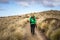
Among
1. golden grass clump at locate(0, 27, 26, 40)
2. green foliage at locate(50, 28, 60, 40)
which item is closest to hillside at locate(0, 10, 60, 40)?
A: golden grass clump at locate(0, 27, 26, 40)

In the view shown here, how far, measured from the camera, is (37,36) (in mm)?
10375

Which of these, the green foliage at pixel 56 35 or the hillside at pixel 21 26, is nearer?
the green foliage at pixel 56 35

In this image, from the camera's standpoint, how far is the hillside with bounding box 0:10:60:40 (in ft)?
34.4

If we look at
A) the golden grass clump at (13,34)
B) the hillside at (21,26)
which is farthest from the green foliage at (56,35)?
the golden grass clump at (13,34)

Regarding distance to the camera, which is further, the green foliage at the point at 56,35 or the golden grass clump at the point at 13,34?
the golden grass clump at the point at 13,34

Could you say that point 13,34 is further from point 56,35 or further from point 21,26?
point 56,35

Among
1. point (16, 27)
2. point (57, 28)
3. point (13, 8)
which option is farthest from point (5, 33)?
point (57, 28)

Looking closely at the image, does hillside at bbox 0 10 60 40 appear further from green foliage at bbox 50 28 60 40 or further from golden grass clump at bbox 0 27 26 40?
green foliage at bbox 50 28 60 40

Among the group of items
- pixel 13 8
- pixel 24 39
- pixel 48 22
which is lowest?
pixel 24 39

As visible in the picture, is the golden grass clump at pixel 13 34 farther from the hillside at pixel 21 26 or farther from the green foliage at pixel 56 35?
the green foliage at pixel 56 35

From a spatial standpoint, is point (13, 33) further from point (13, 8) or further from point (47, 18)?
point (47, 18)

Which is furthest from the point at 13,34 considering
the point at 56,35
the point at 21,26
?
the point at 56,35

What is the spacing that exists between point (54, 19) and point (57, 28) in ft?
4.31

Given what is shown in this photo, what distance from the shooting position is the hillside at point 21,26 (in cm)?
1048
